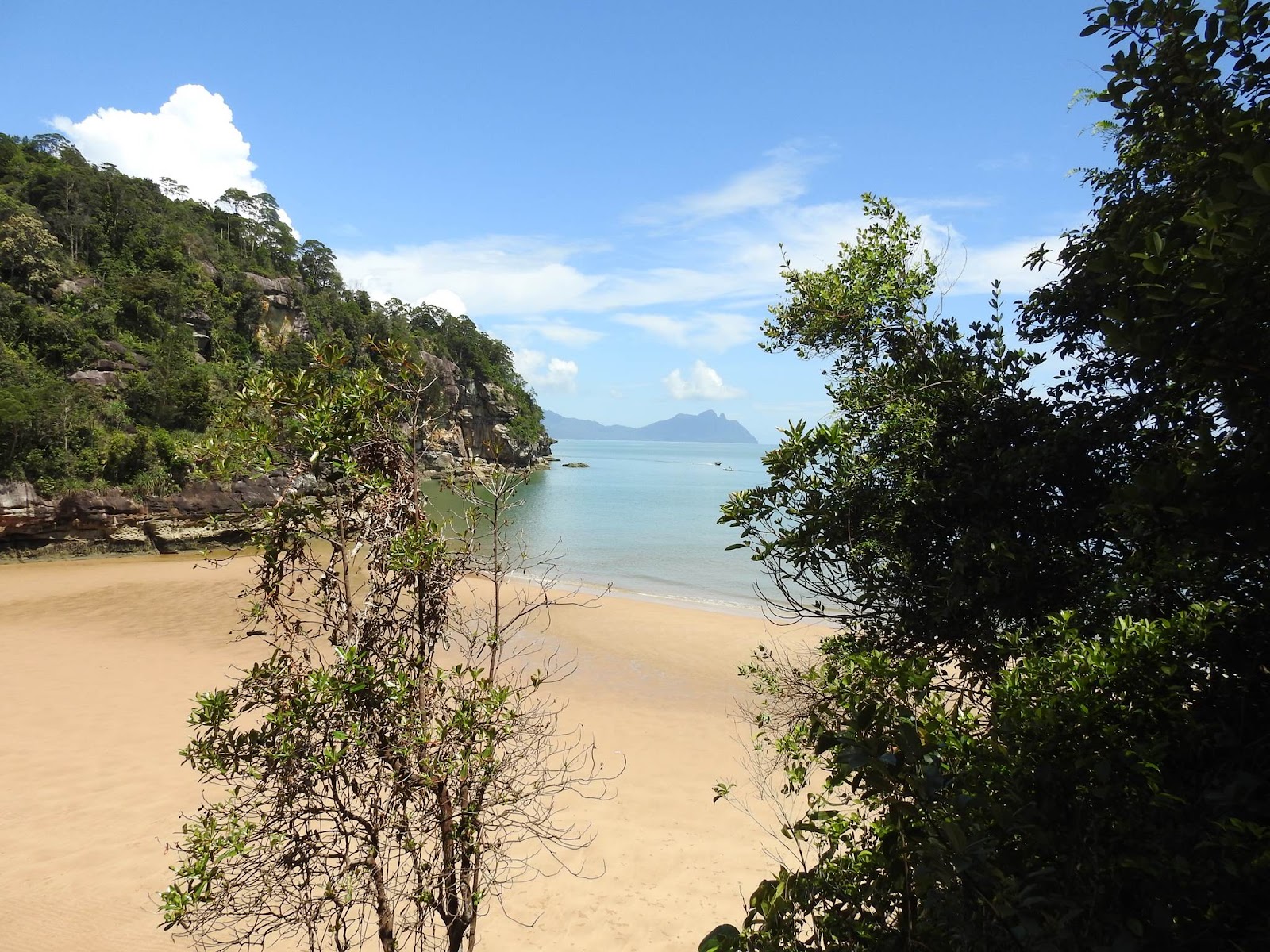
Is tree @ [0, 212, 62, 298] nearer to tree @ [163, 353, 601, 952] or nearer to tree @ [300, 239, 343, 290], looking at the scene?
tree @ [300, 239, 343, 290]

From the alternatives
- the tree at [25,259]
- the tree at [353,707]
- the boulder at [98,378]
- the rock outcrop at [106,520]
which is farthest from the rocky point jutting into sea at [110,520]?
the tree at [353,707]

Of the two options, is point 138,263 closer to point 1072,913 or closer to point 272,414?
point 272,414

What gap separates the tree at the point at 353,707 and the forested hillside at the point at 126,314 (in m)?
13.1

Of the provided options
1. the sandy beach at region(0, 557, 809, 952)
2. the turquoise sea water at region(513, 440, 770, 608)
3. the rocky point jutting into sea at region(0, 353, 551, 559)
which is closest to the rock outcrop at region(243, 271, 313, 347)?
the turquoise sea water at region(513, 440, 770, 608)

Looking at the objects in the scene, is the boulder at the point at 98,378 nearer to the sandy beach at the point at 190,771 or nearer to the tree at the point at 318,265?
the sandy beach at the point at 190,771

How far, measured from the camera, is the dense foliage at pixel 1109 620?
1.76 m

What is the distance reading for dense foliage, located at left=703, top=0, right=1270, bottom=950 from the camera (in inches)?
69.3

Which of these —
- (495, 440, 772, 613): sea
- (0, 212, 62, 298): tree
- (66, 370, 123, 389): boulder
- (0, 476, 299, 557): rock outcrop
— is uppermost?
(0, 212, 62, 298): tree

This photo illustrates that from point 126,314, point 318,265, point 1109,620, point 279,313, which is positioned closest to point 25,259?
point 126,314

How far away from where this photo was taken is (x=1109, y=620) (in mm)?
3281

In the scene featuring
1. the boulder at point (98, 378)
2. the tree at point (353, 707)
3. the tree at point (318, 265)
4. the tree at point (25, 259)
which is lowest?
the tree at point (353, 707)

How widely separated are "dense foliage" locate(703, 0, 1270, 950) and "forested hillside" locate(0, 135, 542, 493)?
14856 mm

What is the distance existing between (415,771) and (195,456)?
7.07ft

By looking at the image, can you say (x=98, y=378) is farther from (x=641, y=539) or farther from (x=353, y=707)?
(x=353, y=707)
